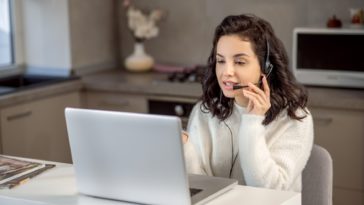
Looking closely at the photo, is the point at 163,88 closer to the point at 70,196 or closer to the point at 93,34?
the point at 93,34

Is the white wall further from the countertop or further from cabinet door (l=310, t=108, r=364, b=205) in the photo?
cabinet door (l=310, t=108, r=364, b=205)

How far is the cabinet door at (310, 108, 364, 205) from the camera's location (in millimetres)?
3049

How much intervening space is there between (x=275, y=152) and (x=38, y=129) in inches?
67.4

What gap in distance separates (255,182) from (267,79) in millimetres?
321

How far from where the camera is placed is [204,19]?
3.82 m

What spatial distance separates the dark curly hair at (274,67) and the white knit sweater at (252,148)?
0.02 meters

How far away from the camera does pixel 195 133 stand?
2.13 m

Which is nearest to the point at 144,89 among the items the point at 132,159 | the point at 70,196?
the point at 70,196

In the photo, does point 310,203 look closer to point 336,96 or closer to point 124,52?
point 336,96

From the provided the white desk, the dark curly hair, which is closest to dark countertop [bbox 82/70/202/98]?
the dark curly hair

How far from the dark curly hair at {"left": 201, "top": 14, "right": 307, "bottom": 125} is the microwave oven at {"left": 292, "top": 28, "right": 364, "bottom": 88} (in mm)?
1189

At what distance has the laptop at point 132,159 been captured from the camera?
156 centimetres

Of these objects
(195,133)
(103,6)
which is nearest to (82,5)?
(103,6)

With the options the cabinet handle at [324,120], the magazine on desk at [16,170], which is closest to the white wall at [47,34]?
the cabinet handle at [324,120]
